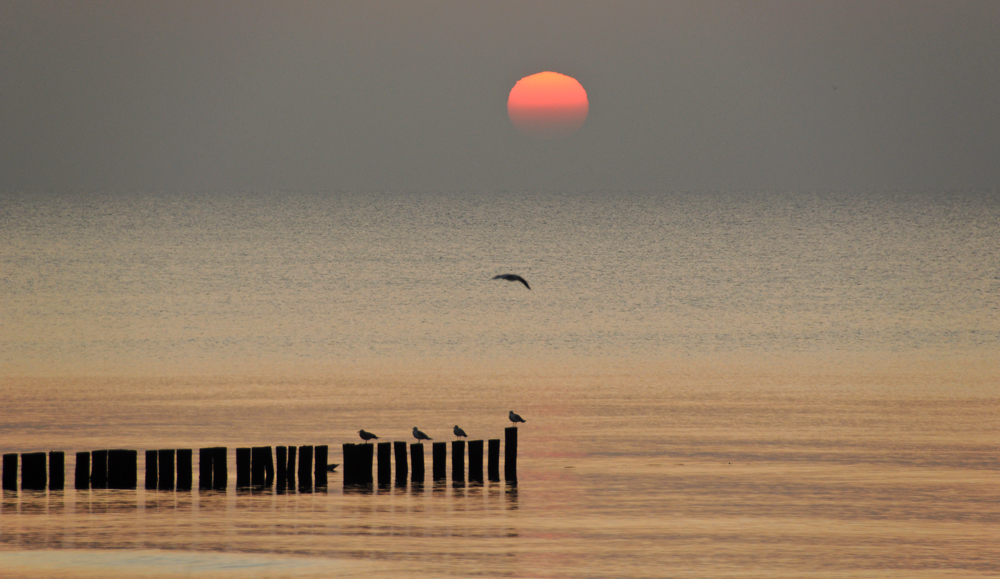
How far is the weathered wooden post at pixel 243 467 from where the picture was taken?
→ 79.4ft

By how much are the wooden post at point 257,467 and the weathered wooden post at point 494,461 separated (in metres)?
3.83

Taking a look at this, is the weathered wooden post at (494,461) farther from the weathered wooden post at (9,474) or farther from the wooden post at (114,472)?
the weathered wooden post at (9,474)

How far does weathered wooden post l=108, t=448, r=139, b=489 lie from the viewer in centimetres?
2377

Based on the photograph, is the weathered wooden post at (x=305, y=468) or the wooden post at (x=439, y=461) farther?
the wooden post at (x=439, y=461)

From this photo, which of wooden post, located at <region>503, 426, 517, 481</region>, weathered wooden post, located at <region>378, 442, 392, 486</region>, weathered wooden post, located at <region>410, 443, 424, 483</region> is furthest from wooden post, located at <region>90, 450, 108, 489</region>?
wooden post, located at <region>503, 426, 517, 481</region>

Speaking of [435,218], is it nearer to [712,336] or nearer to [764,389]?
[712,336]

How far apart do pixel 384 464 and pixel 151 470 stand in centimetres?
381

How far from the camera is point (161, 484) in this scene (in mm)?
23828

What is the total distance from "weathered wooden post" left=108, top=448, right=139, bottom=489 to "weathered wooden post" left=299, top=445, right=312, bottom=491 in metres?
2.08

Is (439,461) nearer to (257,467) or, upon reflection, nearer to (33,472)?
(257,467)

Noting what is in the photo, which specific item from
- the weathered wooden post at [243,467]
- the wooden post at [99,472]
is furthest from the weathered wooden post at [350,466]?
the wooden post at [99,472]

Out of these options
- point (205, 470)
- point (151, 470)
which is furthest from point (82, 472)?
point (205, 470)

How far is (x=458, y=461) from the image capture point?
82.8 ft

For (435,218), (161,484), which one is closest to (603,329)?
(161,484)
